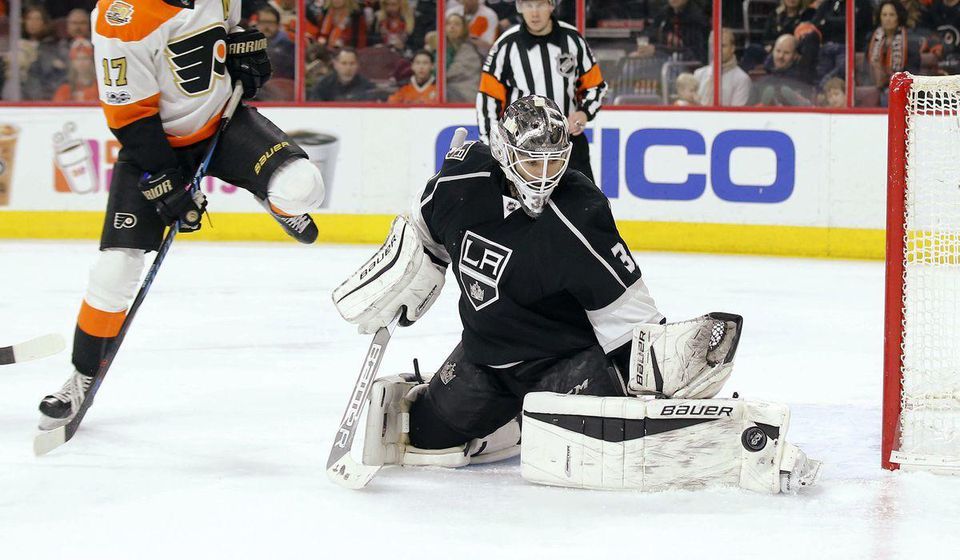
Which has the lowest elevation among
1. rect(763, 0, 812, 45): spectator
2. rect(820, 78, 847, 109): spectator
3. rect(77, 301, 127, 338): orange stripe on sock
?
rect(77, 301, 127, 338): orange stripe on sock

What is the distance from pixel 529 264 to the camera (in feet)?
8.73

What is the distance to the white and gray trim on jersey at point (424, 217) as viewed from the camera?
2.79m

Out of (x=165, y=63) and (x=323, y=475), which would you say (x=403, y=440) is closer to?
(x=323, y=475)

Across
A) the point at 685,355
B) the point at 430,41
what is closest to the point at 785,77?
the point at 430,41

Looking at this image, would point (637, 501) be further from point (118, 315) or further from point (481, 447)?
point (118, 315)

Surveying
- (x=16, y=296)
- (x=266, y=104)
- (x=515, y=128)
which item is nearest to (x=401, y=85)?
(x=266, y=104)

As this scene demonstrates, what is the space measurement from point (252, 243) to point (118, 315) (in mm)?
4284

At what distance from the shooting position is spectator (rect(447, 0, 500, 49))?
7.48m

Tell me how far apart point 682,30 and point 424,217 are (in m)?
4.67

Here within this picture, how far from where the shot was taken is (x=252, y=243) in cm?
745

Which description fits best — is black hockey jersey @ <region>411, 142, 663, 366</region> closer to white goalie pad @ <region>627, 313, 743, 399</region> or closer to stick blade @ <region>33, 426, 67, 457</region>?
white goalie pad @ <region>627, 313, 743, 399</region>

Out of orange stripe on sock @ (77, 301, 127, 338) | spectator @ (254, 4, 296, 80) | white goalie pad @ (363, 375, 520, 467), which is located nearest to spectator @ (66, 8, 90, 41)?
spectator @ (254, 4, 296, 80)

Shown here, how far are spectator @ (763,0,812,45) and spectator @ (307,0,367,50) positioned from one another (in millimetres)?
2278

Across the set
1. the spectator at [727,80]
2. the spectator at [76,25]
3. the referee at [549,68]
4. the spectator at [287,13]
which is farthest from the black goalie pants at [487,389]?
the spectator at [76,25]
